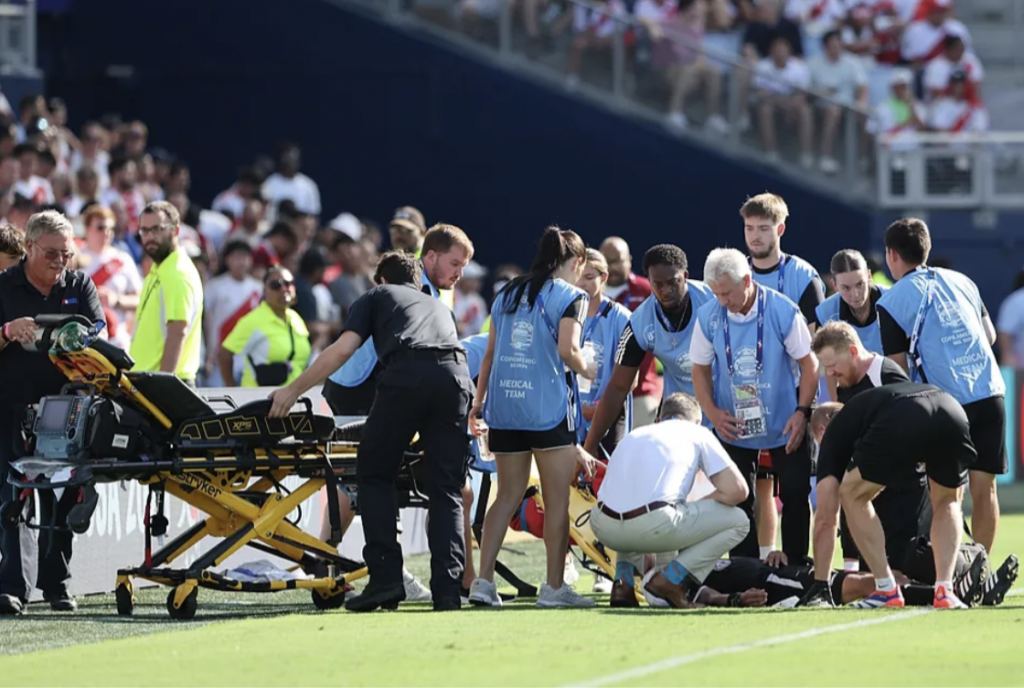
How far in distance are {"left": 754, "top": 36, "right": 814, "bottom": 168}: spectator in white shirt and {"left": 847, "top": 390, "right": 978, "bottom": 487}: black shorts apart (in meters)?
12.0

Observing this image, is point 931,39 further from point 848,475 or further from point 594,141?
point 848,475

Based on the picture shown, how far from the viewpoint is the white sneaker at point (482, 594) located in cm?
1052

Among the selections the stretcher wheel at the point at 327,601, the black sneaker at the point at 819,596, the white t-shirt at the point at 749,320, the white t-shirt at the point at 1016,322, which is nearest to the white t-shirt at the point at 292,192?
the white t-shirt at the point at 1016,322

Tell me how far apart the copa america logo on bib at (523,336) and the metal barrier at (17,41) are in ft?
44.0

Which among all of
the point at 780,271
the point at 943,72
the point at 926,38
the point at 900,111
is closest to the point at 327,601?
the point at 780,271

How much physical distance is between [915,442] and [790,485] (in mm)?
1254

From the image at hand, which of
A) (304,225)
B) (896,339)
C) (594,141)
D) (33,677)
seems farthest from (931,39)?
(33,677)

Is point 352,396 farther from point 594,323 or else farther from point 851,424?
point 851,424

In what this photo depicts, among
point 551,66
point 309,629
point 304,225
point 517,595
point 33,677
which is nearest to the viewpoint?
point 33,677

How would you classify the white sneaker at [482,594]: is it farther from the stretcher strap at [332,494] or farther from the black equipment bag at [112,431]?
the black equipment bag at [112,431]

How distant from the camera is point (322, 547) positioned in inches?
418

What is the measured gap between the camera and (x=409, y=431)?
1011 centimetres

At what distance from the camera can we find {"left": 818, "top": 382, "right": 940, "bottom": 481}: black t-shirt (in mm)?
9625

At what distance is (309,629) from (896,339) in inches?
140
